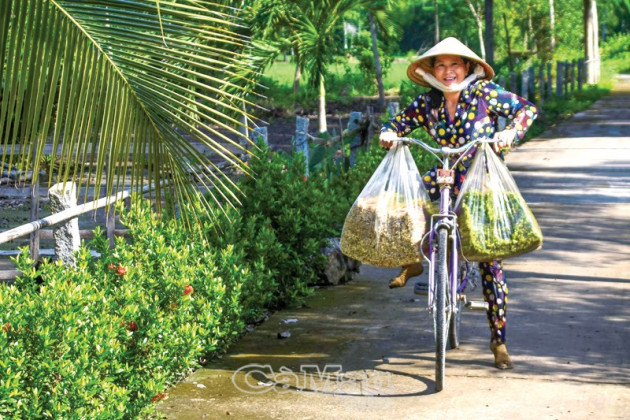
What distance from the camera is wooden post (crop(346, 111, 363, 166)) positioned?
1228 centimetres

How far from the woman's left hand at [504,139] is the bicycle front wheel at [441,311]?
1.93ft

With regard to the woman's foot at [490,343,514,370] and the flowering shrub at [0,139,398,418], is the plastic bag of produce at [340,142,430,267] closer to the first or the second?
the woman's foot at [490,343,514,370]

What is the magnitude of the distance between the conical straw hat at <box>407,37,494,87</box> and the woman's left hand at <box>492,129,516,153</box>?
1.55ft

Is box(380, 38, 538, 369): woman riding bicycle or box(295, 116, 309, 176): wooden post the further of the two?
box(295, 116, 309, 176): wooden post

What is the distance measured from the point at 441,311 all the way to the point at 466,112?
1.27 metres

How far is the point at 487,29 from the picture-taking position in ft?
82.9

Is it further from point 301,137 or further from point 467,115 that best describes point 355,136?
point 467,115

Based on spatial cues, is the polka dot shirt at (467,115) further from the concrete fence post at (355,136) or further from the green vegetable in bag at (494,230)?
the concrete fence post at (355,136)

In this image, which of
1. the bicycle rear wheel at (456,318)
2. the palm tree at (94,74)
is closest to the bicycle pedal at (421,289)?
the bicycle rear wheel at (456,318)

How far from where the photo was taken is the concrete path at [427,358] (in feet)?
18.0

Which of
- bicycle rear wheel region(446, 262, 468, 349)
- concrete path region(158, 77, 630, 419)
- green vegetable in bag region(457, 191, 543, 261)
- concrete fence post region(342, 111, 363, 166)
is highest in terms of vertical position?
concrete fence post region(342, 111, 363, 166)

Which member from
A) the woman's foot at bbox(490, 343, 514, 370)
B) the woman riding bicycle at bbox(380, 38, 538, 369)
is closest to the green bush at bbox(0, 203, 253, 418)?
the woman riding bicycle at bbox(380, 38, 538, 369)

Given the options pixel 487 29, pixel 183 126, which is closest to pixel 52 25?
pixel 183 126

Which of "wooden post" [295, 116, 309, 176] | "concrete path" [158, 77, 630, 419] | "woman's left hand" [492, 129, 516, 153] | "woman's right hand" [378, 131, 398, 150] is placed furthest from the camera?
"wooden post" [295, 116, 309, 176]
